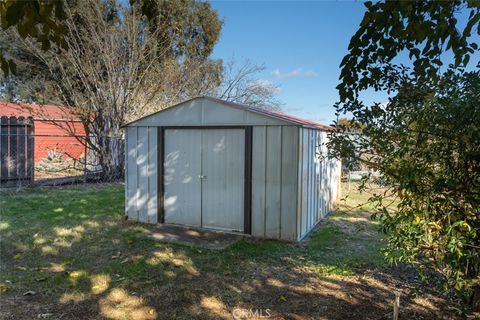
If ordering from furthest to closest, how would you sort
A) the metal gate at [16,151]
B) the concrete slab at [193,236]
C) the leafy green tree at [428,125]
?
the metal gate at [16,151] < the concrete slab at [193,236] < the leafy green tree at [428,125]

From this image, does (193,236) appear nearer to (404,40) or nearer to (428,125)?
(428,125)

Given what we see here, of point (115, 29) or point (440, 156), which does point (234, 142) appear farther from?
point (115, 29)

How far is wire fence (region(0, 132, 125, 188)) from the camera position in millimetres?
11164

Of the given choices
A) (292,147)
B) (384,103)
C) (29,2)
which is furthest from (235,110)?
(29,2)

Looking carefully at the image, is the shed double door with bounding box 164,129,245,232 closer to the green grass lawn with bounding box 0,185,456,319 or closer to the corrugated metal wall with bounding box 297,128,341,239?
the green grass lawn with bounding box 0,185,456,319

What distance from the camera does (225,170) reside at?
6.80 metres

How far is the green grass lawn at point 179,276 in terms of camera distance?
3742 mm

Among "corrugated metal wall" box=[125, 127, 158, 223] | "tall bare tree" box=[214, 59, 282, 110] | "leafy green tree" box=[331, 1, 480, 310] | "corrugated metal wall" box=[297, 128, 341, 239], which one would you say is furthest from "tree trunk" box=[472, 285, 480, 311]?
"tall bare tree" box=[214, 59, 282, 110]

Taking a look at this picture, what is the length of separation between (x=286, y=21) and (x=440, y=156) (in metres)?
5.71

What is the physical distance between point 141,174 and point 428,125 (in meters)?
5.88

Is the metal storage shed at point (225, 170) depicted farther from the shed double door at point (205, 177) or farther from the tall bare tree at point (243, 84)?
the tall bare tree at point (243, 84)

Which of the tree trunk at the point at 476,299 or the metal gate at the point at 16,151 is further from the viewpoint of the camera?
the metal gate at the point at 16,151

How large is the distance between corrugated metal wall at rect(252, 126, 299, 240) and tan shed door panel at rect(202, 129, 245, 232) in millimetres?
275

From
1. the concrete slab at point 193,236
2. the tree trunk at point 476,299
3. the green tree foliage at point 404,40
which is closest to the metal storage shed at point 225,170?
the concrete slab at point 193,236
